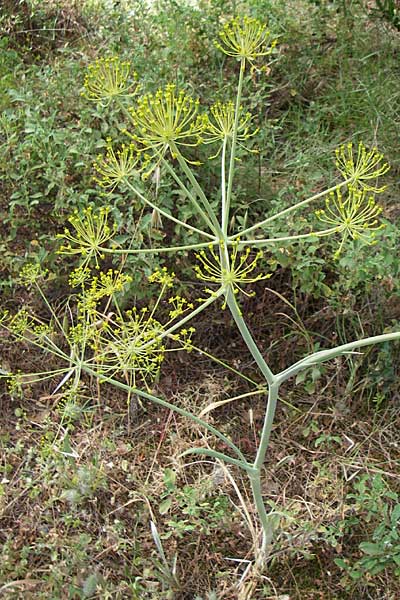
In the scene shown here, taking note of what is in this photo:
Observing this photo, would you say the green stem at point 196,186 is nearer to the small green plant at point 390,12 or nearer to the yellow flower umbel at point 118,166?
the yellow flower umbel at point 118,166

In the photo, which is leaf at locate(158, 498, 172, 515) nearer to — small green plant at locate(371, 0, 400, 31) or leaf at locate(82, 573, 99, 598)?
leaf at locate(82, 573, 99, 598)

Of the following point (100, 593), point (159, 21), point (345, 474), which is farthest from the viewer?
point (159, 21)

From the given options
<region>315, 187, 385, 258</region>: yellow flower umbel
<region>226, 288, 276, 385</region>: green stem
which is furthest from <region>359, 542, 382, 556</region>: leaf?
<region>315, 187, 385, 258</region>: yellow flower umbel

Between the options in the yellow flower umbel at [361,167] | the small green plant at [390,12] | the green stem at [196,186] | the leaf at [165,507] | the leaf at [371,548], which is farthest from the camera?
the small green plant at [390,12]

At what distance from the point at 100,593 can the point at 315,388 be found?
1083mm

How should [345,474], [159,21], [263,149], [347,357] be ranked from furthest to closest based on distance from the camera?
[159,21] → [263,149] → [347,357] → [345,474]

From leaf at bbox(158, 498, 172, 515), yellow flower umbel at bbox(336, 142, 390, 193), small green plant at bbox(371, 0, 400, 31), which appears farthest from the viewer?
small green plant at bbox(371, 0, 400, 31)

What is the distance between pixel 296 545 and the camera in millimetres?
2488

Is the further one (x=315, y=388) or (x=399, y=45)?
(x=399, y=45)

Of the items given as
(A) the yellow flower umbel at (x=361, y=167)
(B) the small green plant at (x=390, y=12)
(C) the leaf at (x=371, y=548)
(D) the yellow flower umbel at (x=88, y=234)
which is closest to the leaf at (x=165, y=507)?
(C) the leaf at (x=371, y=548)

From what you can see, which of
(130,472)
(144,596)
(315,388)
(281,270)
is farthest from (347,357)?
(144,596)

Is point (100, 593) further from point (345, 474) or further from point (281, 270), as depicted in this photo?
point (281, 270)

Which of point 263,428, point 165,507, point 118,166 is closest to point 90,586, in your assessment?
point 165,507

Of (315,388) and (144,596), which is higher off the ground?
(315,388)
